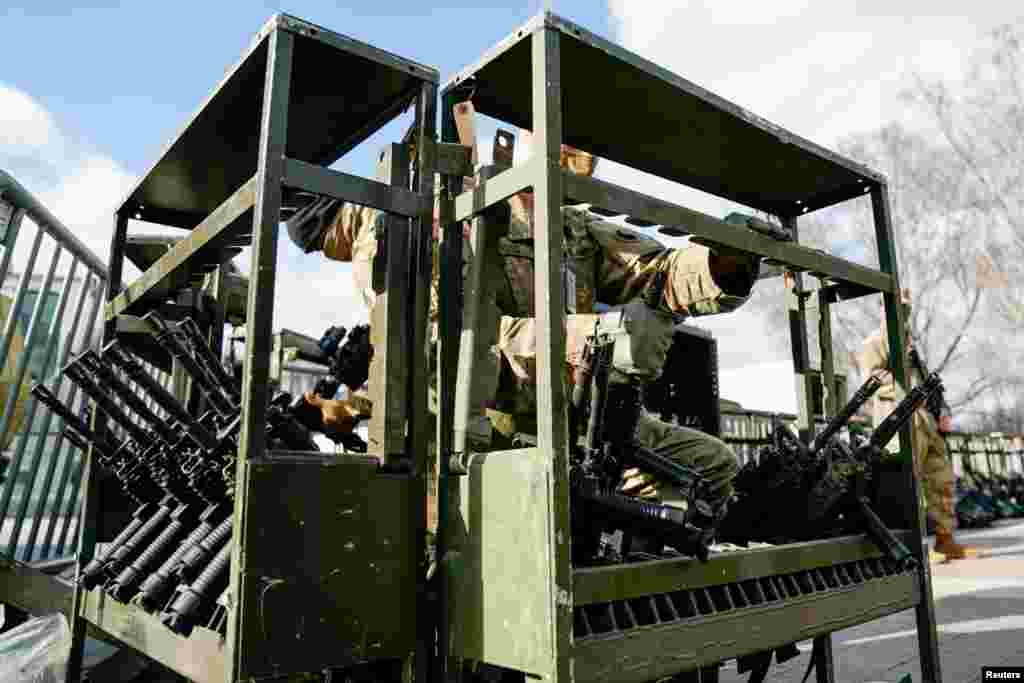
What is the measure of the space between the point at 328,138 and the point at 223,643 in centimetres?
148

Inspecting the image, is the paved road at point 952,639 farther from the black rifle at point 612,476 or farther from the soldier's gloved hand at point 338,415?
the soldier's gloved hand at point 338,415

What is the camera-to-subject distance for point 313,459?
5.72 feet

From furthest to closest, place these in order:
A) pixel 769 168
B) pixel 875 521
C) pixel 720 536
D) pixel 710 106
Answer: pixel 720 536, pixel 769 168, pixel 875 521, pixel 710 106

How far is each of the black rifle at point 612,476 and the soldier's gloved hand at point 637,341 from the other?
0.06 meters

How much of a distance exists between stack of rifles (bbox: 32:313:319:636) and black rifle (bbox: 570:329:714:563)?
869 mm

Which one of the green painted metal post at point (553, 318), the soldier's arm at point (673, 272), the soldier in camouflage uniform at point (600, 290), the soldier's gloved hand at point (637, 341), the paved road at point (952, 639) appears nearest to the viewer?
the green painted metal post at point (553, 318)

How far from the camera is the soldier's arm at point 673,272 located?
8.50 ft

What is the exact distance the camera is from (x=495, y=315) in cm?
202

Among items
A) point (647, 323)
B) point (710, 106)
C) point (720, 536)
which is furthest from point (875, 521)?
point (710, 106)

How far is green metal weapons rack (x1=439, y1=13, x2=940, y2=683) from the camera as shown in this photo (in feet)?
5.25

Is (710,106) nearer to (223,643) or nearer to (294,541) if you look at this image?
(294,541)

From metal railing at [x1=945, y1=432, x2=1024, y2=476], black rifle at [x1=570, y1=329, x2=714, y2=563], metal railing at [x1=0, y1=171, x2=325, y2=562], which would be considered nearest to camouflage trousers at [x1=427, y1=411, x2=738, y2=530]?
black rifle at [x1=570, y1=329, x2=714, y2=563]

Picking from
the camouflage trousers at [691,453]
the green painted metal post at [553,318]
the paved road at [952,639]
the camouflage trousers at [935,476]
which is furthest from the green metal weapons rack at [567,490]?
the camouflage trousers at [935,476]

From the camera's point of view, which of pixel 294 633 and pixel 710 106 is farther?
pixel 710 106
